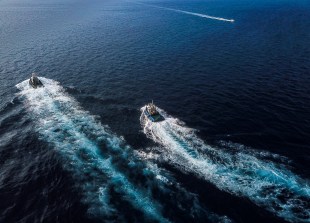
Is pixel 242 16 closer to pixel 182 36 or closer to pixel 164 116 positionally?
pixel 182 36

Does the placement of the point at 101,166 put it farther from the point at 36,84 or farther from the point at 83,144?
the point at 36,84

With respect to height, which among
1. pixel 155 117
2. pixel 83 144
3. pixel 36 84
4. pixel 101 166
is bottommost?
pixel 36 84

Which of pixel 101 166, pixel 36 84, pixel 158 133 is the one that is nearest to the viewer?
pixel 101 166

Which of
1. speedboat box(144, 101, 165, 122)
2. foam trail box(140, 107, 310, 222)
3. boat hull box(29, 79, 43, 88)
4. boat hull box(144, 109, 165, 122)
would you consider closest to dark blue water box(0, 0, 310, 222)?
foam trail box(140, 107, 310, 222)

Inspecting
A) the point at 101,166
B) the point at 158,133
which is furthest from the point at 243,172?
the point at 101,166

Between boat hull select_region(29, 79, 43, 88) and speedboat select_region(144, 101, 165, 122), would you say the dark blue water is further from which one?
boat hull select_region(29, 79, 43, 88)

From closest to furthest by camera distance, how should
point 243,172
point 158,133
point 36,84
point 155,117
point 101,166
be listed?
point 243,172, point 101,166, point 158,133, point 155,117, point 36,84

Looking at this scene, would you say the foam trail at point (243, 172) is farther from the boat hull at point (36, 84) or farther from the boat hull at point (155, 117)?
the boat hull at point (36, 84)
